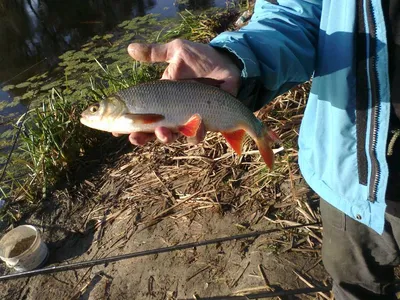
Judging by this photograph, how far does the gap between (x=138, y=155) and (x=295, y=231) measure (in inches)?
76.9

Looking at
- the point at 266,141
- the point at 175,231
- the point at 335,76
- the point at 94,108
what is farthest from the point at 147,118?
the point at 175,231

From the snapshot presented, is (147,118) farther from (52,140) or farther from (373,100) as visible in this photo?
(52,140)

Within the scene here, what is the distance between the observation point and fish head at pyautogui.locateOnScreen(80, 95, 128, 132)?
1867 mm

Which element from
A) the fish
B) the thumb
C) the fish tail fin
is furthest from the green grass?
the thumb

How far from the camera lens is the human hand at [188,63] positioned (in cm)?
158

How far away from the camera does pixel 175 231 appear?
3.29 meters

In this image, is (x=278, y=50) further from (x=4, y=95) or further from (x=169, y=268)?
(x=4, y=95)

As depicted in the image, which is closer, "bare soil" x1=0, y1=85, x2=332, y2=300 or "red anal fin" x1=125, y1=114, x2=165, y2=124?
"red anal fin" x1=125, y1=114, x2=165, y2=124

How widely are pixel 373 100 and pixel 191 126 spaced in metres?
0.71

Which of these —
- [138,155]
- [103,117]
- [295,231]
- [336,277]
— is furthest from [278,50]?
[138,155]

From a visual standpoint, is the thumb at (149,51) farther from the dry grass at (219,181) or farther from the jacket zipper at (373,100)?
the dry grass at (219,181)

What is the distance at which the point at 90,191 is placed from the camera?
4.07 meters

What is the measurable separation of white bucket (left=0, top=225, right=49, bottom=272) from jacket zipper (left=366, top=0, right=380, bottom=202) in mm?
2704

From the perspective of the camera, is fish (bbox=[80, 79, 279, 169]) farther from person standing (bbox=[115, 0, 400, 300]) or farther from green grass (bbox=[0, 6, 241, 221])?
green grass (bbox=[0, 6, 241, 221])
